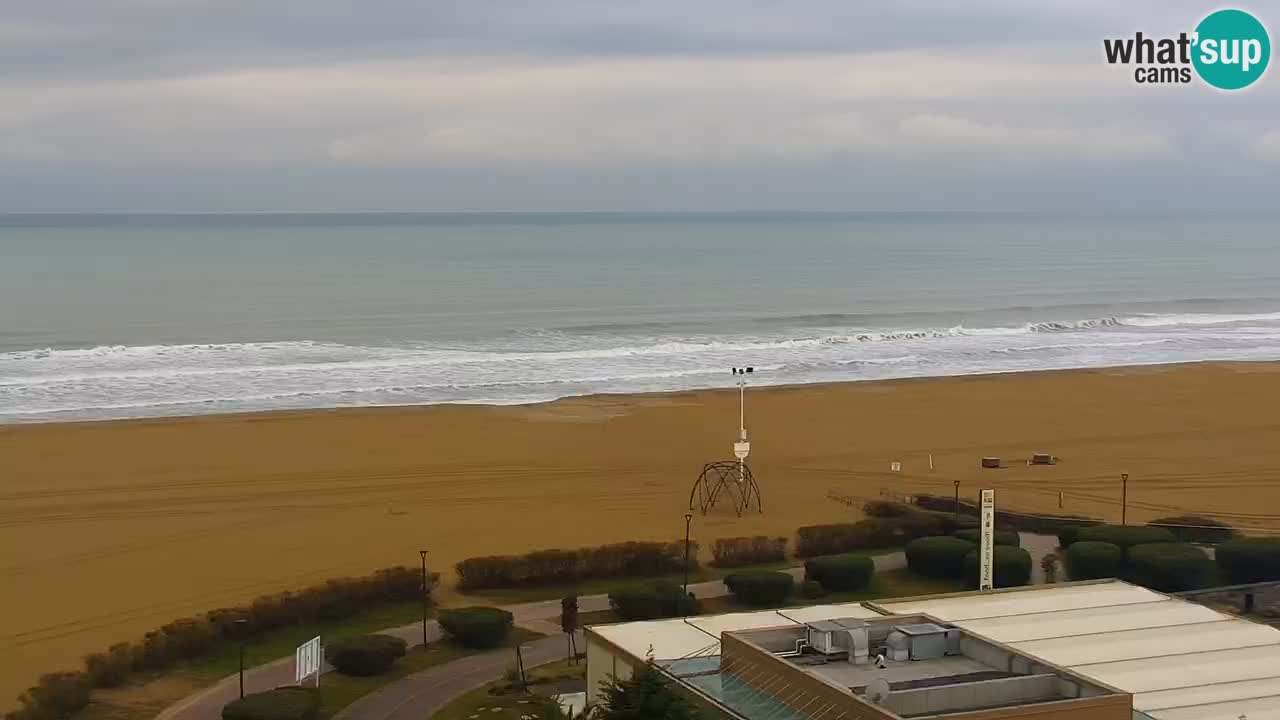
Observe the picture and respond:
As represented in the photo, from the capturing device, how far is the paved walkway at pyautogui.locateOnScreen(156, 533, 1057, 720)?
70.4 feet

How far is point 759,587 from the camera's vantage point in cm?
2652

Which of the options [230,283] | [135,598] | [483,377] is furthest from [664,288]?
[135,598]

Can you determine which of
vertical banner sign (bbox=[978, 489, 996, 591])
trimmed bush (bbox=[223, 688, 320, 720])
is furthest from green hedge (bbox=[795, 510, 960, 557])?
trimmed bush (bbox=[223, 688, 320, 720])

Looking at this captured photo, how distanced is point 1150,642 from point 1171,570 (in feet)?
25.3

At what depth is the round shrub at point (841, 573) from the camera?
27656mm

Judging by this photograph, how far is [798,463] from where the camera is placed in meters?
39.1

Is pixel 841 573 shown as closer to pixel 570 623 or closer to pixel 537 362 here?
pixel 570 623

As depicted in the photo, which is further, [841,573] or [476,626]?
[841,573]

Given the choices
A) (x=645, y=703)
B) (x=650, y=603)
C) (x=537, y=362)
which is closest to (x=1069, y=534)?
(x=650, y=603)

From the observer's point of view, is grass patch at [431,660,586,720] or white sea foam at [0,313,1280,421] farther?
white sea foam at [0,313,1280,421]

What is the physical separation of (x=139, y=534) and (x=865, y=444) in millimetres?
19316

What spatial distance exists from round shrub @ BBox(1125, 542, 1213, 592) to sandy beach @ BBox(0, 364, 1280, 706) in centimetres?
577

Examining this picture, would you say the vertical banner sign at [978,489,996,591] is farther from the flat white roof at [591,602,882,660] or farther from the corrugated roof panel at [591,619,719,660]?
the corrugated roof panel at [591,619,719,660]

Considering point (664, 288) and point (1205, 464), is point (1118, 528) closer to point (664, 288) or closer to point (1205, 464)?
point (1205, 464)
